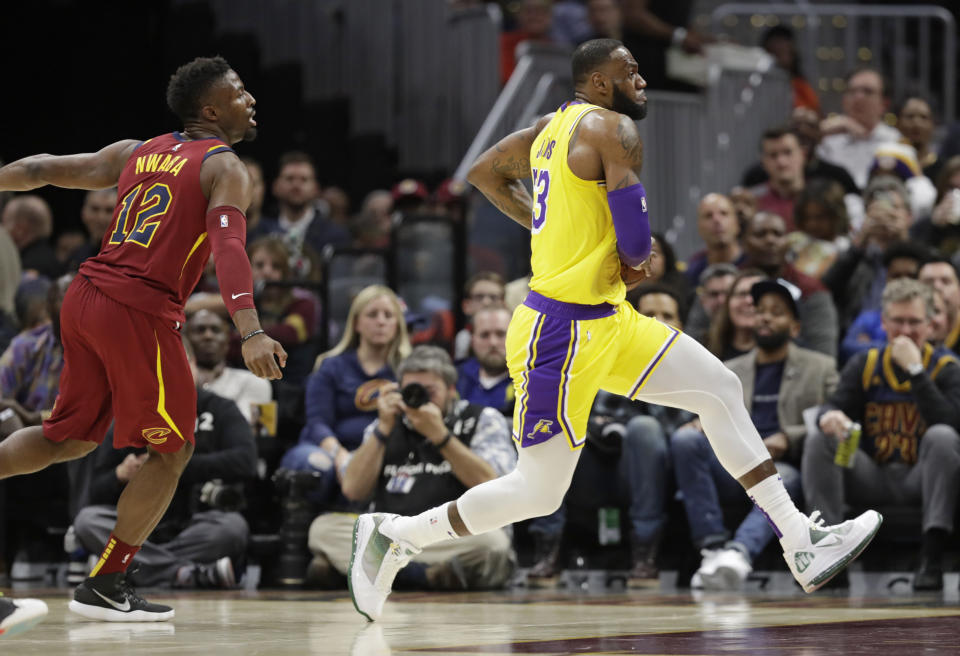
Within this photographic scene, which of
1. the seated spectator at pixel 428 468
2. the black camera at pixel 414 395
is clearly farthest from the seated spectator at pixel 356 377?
the black camera at pixel 414 395

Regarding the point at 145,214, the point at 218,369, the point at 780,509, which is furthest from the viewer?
the point at 218,369

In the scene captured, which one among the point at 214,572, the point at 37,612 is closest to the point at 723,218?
the point at 214,572

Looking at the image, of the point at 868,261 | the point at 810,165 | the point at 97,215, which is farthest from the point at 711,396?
the point at 97,215

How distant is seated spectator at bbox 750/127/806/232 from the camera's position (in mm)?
9898

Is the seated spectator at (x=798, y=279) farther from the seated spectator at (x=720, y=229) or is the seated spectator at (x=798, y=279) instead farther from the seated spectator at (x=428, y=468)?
the seated spectator at (x=428, y=468)

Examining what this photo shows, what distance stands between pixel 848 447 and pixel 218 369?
135 inches

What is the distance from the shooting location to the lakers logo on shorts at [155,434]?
518 centimetres

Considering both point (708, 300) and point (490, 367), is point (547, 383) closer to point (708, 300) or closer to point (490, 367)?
point (490, 367)

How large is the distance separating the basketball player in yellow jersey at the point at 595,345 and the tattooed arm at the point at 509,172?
179mm

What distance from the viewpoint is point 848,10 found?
12508 millimetres

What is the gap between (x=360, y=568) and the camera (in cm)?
539

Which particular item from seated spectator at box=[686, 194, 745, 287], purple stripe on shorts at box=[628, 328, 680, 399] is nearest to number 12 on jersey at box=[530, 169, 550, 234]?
purple stripe on shorts at box=[628, 328, 680, 399]

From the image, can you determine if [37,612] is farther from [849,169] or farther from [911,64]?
[911,64]

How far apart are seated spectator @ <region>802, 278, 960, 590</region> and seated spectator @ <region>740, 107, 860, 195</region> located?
2.54 meters
